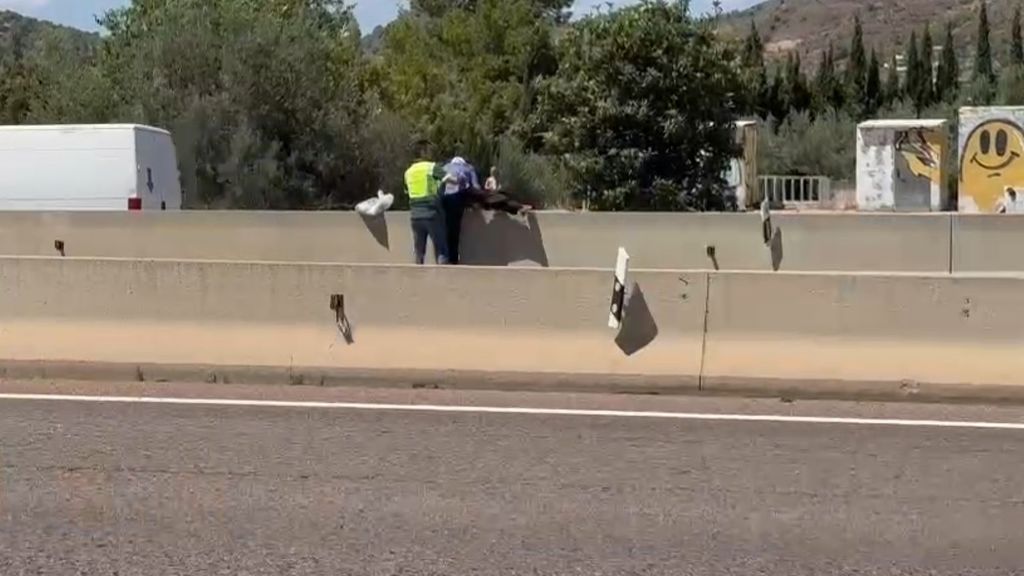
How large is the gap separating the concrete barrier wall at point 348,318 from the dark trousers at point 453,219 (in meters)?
5.79

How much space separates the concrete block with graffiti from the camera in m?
35.0

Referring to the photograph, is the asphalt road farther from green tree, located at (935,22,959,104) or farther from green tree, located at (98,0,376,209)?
green tree, located at (935,22,959,104)

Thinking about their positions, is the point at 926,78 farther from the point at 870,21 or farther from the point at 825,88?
the point at 870,21

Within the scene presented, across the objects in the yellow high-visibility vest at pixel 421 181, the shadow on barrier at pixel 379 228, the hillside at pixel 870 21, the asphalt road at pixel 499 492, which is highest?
the hillside at pixel 870 21

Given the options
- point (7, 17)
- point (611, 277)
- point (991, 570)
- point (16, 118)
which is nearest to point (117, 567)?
point (991, 570)

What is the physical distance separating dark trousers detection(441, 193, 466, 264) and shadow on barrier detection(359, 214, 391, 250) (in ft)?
5.98

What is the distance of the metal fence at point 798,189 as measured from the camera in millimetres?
43125

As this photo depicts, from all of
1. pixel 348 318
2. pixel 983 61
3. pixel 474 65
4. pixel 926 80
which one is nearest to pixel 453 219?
pixel 348 318

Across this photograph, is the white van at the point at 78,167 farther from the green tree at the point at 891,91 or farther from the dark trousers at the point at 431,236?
the green tree at the point at 891,91

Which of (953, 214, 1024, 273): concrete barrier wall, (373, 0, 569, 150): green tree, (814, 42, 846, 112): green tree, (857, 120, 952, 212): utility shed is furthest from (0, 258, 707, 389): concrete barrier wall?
(814, 42, 846, 112): green tree

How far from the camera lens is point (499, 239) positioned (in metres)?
17.8

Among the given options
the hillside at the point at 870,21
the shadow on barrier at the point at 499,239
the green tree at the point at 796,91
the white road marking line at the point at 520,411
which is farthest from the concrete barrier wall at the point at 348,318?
the hillside at the point at 870,21

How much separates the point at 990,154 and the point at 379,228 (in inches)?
820

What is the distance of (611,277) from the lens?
35.7 feet
